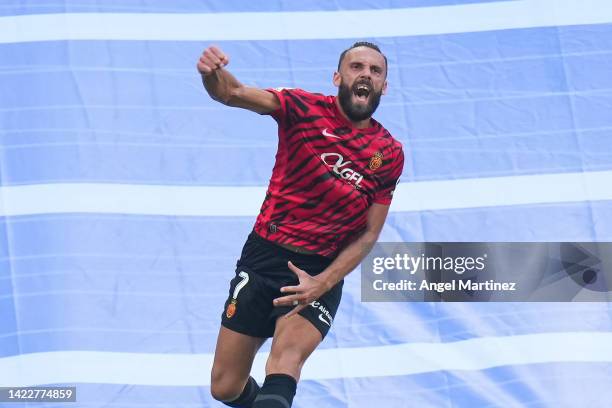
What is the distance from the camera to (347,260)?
3629mm

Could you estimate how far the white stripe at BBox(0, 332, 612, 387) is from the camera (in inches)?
181

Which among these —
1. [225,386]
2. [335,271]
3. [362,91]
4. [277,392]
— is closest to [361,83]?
[362,91]

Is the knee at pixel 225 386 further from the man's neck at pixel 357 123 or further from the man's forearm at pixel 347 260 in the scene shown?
the man's neck at pixel 357 123

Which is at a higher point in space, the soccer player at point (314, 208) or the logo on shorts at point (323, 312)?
the soccer player at point (314, 208)

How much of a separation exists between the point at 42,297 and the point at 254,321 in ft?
4.74

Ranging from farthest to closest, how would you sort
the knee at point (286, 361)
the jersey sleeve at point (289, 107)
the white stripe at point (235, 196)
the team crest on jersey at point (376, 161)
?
1. the white stripe at point (235, 196)
2. the team crest on jersey at point (376, 161)
3. the jersey sleeve at point (289, 107)
4. the knee at point (286, 361)

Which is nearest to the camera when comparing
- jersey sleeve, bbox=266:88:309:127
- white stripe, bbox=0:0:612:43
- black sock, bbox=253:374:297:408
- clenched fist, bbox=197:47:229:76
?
clenched fist, bbox=197:47:229:76

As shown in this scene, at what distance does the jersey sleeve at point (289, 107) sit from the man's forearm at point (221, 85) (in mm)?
261

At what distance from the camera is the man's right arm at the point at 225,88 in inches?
122

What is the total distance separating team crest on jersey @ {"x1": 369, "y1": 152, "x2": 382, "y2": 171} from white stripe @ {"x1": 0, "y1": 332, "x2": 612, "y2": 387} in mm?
1321

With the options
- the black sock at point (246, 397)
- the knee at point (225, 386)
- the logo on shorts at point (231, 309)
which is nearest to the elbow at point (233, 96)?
the logo on shorts at point (231, 309)

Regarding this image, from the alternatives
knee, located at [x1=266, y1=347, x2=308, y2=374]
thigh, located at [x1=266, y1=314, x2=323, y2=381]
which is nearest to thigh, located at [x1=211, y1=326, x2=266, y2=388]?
thigh, located at [x1=266, y1=314, x2=323, y2=381]

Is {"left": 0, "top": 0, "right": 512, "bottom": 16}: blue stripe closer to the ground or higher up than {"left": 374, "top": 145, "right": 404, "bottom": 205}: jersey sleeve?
higher up

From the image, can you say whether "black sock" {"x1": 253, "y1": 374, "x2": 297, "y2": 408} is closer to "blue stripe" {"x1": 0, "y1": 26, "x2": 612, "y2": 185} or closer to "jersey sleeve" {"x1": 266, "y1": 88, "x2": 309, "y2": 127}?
"jersey sleeve" {"x1": 266, "y1": 88, "x2": 309, "y2": 127}
